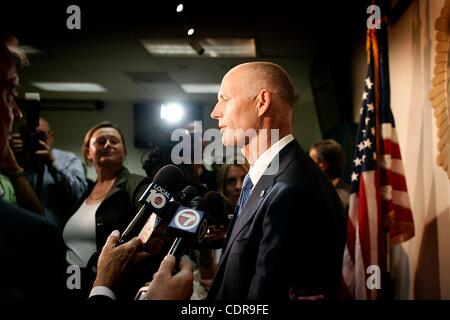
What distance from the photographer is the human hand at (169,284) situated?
790mm

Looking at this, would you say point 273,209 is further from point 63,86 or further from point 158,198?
point 63,86

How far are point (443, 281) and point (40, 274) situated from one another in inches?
62.0

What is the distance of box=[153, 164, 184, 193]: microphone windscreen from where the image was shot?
0.94 metres

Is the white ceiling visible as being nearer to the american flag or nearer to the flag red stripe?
the american flag

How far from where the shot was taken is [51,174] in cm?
107

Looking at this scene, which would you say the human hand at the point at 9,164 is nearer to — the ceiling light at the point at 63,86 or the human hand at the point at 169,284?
the ceiling light at the point at 63,86

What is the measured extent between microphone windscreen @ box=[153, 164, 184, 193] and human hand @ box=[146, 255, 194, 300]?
0.63 ft

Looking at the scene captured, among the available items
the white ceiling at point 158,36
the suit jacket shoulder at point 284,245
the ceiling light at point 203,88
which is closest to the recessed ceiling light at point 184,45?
the white ceiling at point 158,36

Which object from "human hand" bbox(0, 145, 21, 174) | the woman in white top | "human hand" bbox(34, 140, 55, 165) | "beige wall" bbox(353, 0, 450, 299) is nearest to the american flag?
"beige wall" bbox(353, 0, 450, 299)

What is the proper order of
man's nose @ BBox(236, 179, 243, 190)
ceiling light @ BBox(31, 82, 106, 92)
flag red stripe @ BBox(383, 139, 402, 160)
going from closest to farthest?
man's nose @ BBox(236, 179, 243, 190), ceiling light @ BBox(31, 82, 106, 92), flag red stripe @ BBox(383, 139, 402, 160)

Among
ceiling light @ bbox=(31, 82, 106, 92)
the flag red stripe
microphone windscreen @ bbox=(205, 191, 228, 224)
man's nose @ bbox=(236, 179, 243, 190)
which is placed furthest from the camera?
the flag red stripe

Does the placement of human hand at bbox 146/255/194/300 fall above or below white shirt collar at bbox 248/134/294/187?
below

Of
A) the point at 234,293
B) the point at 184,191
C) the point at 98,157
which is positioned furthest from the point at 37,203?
the point at 234,293
